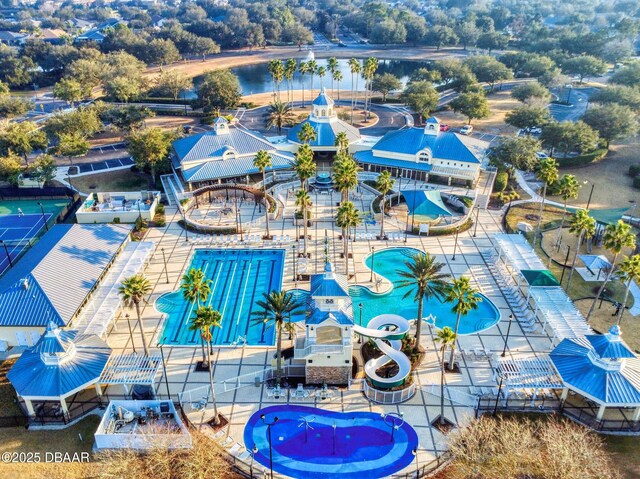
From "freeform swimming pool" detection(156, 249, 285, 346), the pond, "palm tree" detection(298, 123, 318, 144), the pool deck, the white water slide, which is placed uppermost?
"palm tree" detection(298, 123, 318, 144)

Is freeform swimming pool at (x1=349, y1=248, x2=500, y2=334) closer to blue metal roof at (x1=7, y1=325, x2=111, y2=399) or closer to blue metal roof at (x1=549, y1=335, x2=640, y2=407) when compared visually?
blue metal roof at (x1=549, y1=335, x2=640, y2=407)

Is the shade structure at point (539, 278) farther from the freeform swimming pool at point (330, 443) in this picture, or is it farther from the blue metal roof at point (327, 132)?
the blue metal roof at point (327, 132)

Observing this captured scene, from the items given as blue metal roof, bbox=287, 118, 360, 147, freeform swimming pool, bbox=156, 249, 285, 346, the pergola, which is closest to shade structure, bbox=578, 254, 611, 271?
the pergola

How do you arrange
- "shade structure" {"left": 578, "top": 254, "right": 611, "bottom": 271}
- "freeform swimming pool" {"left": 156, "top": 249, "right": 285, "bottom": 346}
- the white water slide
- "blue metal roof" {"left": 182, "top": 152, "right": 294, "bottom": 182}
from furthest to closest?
"blue metal roof" {"left": 182, "top": 152, "right": 294, "bottom": 182}, "shade structure" {"left": 578, "top": 254, "right": 611, "bottom": 271}, "freeform swimming pool" {"left": 156, "top": 249, "right": 285, "bottom": 346}, the white water slide

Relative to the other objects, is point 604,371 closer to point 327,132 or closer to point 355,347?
point 355,347

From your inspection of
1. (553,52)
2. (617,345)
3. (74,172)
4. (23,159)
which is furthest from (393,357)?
(553,52)

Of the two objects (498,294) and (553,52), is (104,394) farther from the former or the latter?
(553,52)

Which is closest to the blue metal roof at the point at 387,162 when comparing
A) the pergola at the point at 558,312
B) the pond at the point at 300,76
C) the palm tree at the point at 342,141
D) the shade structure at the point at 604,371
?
the palm tree at the point at 342,141
